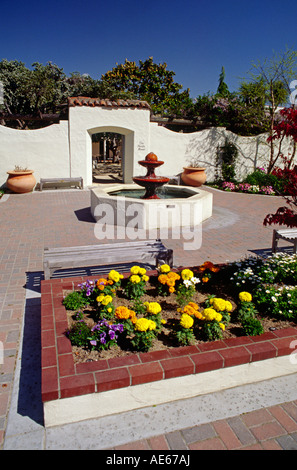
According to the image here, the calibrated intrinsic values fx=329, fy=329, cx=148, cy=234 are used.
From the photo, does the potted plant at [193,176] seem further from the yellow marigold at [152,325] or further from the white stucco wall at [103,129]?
the yellow marigold at [152,325]

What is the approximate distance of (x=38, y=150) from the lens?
12.9 metres

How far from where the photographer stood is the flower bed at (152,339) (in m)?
2.70

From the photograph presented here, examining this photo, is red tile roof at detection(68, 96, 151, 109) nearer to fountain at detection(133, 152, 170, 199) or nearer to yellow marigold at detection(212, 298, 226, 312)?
fountain at detection(133, 152, 170, 199)

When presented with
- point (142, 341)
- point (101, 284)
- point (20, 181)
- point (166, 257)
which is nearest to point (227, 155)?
point (20, 181)

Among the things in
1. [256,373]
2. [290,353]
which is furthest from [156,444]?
[290,353]

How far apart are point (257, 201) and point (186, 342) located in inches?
384

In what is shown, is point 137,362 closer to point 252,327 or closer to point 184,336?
point 184,336

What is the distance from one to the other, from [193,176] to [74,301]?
11038 mm

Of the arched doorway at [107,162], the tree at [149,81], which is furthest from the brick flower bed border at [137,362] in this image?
the tree at [149,81]

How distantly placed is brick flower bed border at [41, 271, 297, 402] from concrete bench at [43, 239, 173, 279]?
1.39 m

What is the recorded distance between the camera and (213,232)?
26.3 ft
